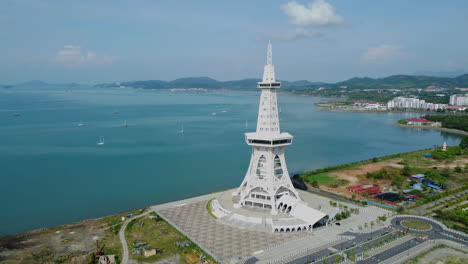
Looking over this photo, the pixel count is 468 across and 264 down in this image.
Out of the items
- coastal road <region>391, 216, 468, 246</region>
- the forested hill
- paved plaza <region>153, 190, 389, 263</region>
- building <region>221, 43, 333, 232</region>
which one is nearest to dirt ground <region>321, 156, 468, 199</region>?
coastal road <region>391, 216, 468, 246</region>

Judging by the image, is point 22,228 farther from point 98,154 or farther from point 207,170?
point 98,154

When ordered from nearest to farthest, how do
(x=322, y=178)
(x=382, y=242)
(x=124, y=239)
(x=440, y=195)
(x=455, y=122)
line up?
(x=382, y=242), (x=124, y=239), (x=440, y=195), (x=322, y=178), (x=455, y=122)

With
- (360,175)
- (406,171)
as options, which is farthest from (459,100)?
(360,175)

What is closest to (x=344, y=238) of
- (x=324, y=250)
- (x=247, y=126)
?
(x=324, y=250)

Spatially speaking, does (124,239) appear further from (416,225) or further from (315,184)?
(416,225)

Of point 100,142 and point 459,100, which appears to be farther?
point 459,100

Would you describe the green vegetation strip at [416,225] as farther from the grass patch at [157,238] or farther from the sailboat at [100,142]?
the sailboat at [100,142]

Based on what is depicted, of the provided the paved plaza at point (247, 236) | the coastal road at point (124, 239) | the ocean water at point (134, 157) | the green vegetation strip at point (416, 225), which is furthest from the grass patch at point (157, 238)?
the green vegetation strip at point (416, 225)

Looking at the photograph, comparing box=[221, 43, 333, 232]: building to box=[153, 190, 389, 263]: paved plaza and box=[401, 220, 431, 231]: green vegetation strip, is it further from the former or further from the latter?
box=[401, 220, 431, 231]: green vegetation strip
